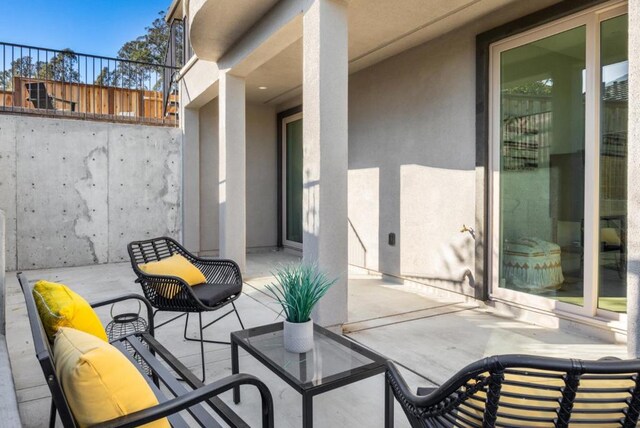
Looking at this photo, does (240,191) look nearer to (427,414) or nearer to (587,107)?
(587,107)

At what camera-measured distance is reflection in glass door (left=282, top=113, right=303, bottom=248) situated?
26.7ft

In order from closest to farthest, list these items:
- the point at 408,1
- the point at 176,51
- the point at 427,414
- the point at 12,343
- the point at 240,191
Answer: the point at 427,414 < the point at 12,343 < the point at 408,1 < the point at 240,191 < the point at 176,51

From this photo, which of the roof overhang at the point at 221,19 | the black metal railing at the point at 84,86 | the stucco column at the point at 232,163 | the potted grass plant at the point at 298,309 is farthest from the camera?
the black metal railing at the point at 84,86

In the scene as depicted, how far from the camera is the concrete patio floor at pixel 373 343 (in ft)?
7.73

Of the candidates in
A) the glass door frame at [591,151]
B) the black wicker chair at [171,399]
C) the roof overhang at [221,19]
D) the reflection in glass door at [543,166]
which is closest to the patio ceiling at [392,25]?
the glass door frame at [591,151]

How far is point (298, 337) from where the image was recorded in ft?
7.06

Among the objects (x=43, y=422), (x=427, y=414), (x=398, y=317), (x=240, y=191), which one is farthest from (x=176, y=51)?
(x=427, y=414)

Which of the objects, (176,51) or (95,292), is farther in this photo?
(176,51)

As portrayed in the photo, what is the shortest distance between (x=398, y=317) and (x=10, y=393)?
10.5 feet

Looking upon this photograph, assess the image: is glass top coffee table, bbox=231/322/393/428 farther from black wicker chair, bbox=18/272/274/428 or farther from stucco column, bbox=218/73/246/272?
stucco column, bbox=218/73/246/272

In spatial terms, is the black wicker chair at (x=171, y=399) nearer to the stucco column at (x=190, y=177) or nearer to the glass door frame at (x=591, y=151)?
the glass door frame at (x=591, y=151)

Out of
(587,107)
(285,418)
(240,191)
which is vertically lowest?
(285,418)

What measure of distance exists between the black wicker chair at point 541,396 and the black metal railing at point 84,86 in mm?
7559

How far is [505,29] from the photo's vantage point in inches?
158
